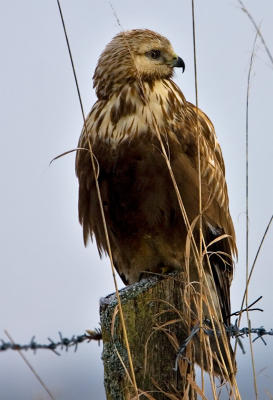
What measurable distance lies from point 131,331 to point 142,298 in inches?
5.1

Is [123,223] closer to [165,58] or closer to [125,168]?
[125,168]

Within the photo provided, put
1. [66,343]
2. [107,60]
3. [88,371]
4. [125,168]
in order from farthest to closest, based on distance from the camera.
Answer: [107,60]
[125,168]
[88,371]
[66,343]

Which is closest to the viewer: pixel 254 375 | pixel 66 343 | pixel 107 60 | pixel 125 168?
pixel 254 375

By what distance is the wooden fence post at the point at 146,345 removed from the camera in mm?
2879

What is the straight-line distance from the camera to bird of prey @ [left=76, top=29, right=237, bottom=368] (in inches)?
161

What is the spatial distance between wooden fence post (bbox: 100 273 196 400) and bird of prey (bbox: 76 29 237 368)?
0.99 metres

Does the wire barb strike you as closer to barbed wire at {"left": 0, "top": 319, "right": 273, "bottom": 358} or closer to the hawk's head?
barbed wire at {"left": 0, "top": 319, "right": 273, "bottom": 358}

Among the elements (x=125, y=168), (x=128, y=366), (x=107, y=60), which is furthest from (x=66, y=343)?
(x=107, y=60)

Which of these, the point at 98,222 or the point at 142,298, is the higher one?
Answer: the point at 98,222

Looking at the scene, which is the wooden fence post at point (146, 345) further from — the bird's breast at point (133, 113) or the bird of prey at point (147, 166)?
the bird's breast at point (133, 113)

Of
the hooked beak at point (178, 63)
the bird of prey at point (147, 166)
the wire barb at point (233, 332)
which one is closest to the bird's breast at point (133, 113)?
the bird of prey at point (147, 166)

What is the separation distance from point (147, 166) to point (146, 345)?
1371mm

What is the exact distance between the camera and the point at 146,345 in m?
2.86

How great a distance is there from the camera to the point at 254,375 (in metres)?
2.79
